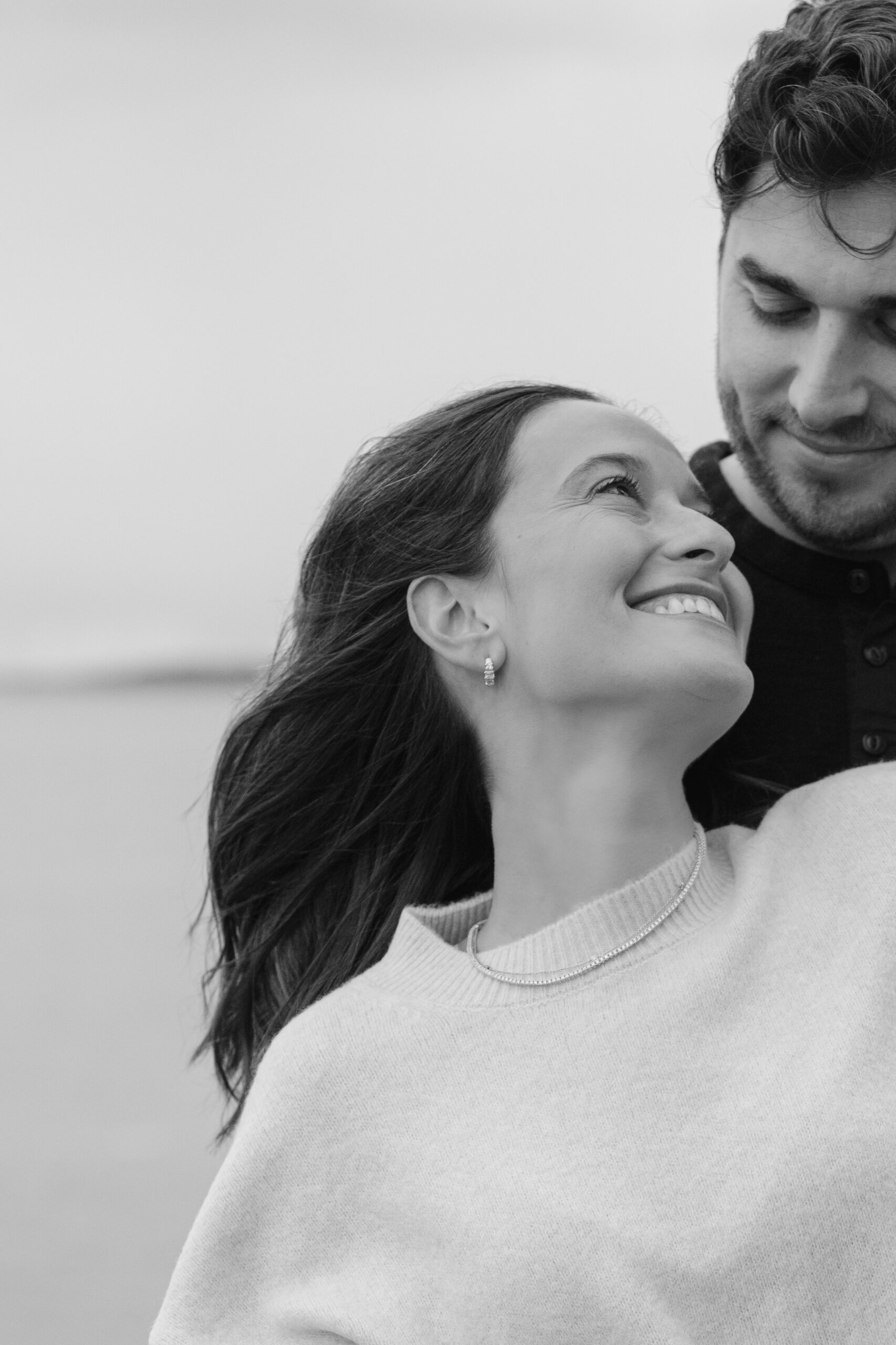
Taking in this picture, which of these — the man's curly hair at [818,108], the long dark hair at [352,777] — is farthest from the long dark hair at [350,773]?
the man's curly hair at [818,108]

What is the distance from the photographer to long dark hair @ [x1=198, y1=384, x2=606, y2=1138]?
223 cm

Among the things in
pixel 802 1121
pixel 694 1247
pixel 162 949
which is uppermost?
pixel 802 1121

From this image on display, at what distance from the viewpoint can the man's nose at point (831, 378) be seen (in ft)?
7.02

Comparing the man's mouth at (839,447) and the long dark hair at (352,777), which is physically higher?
the man's mouth at (839,447)

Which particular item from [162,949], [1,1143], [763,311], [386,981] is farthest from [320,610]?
[162,949]

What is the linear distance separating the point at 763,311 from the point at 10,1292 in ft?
14.6

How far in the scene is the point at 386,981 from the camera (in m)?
2.00

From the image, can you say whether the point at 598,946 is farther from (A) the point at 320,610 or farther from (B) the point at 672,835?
(A) the point at 320,610

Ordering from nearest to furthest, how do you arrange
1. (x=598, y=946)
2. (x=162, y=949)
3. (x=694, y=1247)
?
1. (x=694, y=1247)
2. (x=598, y=946)
3. (x=162, y=949)

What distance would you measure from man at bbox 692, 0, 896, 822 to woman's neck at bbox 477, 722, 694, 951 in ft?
1.25

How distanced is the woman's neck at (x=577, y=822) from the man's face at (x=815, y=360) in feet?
1.85

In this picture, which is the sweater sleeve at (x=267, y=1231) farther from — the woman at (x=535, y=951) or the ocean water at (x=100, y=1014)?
the ocean water at (x=100, y=1014)

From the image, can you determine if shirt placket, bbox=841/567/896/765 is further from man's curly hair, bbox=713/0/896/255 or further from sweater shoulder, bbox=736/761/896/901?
man's curly hair, bbox=713/0/896/255

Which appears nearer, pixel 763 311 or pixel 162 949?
pixel 763 311
